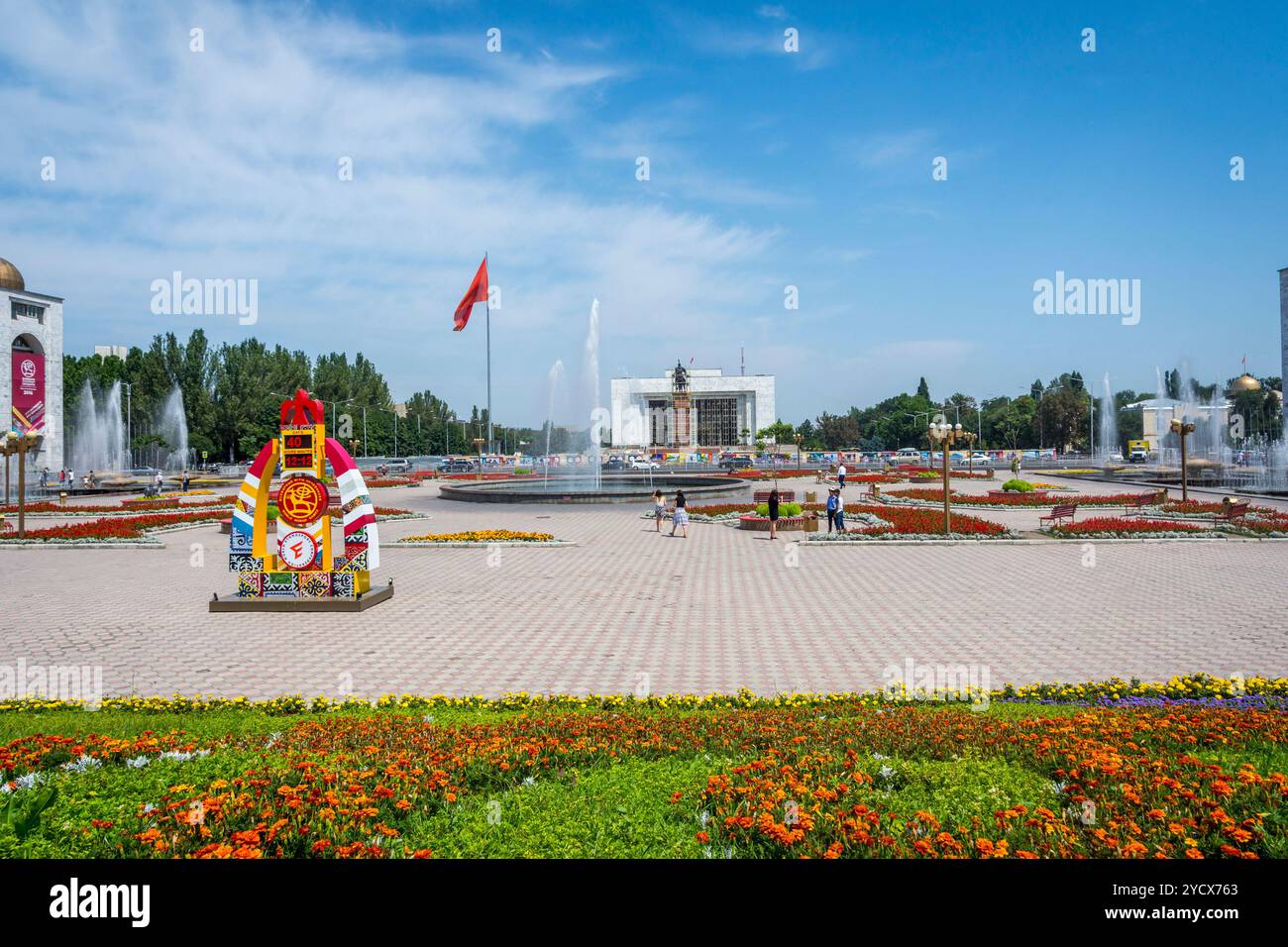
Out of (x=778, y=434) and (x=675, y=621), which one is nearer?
(x=675, y=621)

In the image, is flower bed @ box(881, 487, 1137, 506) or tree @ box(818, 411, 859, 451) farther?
tree @ box(818, 411, 859, 451)

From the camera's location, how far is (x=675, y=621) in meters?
11.0

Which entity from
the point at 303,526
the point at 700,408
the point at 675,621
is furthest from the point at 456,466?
the point at 700,408

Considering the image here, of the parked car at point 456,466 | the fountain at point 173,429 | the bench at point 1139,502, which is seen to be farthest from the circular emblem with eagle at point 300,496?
the fountain at point 173,429

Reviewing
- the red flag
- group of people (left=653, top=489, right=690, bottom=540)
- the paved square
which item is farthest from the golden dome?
group of people (left=653, top=489, right=690, bottom=540)

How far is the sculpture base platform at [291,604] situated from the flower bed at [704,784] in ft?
17.9

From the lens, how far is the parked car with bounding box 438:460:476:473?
2469 inches

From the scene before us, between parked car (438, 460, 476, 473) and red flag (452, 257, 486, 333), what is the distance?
76.5 feet

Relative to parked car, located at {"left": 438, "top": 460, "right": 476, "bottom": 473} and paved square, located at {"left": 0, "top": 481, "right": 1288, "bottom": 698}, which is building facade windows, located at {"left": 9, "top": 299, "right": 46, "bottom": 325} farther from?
paved square, located at {"left": 0, "top": 481, "right": 1288, "bottom": 698}

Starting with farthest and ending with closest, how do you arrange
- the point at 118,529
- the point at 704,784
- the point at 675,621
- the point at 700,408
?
the point at 700,408
the point at 118,529
the point at 675,621
the point at 704,784

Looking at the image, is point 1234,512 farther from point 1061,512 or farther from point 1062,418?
point 1062,418

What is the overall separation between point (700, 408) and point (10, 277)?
103902mm

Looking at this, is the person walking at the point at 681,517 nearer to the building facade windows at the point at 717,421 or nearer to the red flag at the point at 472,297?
the red flag at the point at 472,297
